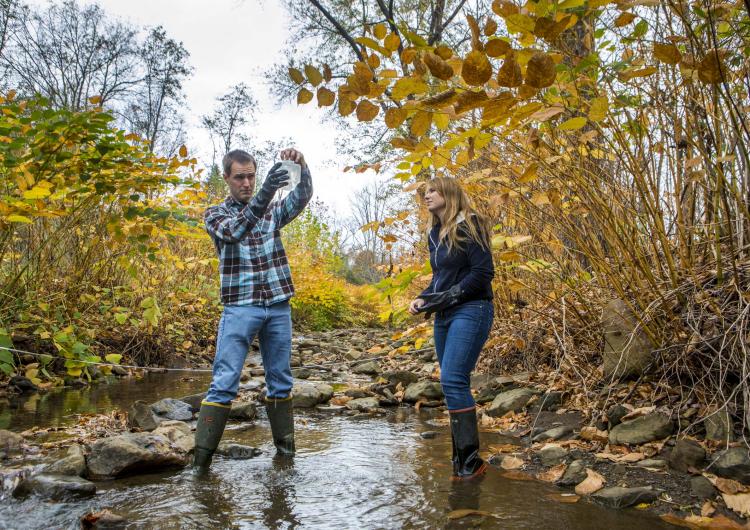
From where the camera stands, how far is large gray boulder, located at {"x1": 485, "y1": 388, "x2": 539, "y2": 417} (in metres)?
4.63

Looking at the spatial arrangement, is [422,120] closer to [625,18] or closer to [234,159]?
[625,18]

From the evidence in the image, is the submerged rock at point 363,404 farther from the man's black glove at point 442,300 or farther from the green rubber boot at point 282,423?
the man's black glove at point 442,300

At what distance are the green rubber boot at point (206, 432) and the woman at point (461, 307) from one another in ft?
4.35

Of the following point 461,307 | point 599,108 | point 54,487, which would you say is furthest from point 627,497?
point 54,487

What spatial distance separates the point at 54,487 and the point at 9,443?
4.22 ft

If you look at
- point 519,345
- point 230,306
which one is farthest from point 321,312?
point 230,306

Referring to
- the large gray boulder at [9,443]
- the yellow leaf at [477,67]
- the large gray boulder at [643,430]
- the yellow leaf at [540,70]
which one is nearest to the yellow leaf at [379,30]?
the yellow leaf at [477,67]

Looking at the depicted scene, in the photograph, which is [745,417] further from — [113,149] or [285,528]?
[113,149]

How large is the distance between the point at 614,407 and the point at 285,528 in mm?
2278

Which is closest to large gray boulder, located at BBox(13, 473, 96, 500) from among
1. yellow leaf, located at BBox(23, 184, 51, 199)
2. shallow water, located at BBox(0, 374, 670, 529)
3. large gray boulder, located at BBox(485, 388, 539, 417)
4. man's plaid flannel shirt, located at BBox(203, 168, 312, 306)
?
shallow water, located at BBox(0, 374, 670, 529)

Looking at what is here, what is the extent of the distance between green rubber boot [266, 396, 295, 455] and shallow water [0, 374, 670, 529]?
10 centimetres

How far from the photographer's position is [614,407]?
3.57 metres

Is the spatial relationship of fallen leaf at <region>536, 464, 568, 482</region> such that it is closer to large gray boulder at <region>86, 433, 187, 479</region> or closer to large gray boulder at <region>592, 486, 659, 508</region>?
large gray boulder at <region>592, 486, 659, 508</region>

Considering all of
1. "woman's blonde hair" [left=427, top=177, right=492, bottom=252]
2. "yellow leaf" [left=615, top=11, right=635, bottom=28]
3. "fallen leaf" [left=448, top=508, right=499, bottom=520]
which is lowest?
"fallen leaf" [left=448, top=508, right=499, bottom=520]
